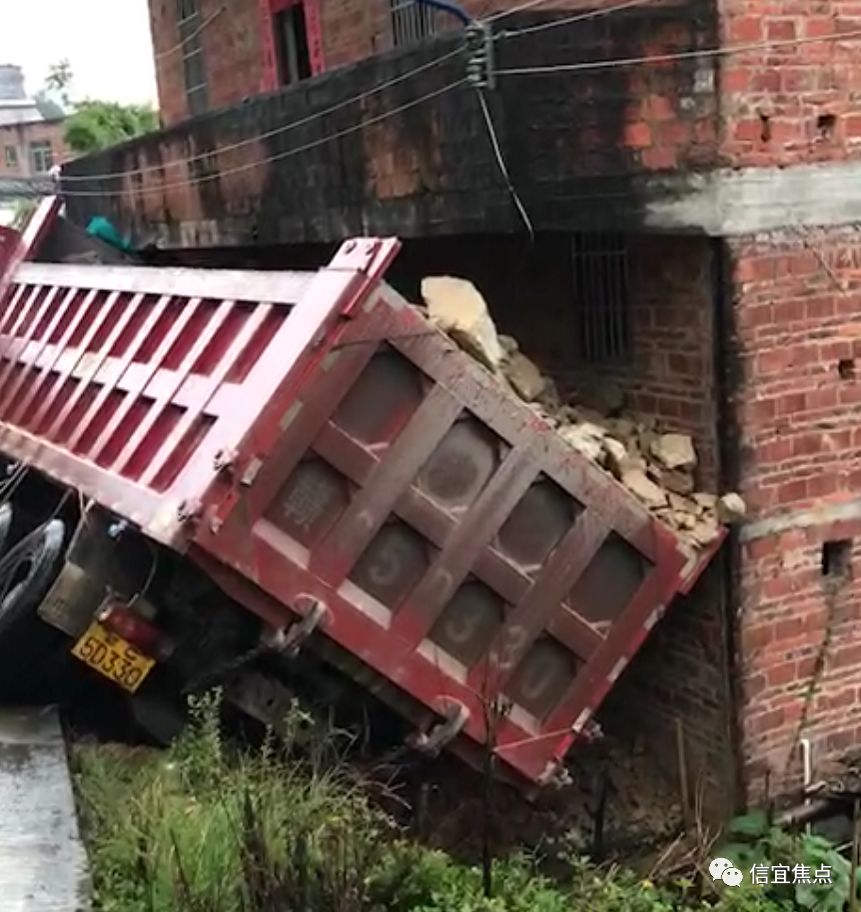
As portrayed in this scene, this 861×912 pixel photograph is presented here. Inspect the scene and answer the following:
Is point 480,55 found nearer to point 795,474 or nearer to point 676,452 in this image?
point 676,452

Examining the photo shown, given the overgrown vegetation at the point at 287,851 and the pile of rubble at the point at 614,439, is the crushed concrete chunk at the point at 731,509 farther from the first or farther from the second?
the overgrown vegetation at the point at 287,851

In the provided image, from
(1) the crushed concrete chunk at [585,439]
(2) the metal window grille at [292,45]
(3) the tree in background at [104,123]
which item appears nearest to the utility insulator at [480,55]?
(1) the crushed concrete chunk at [585,439]

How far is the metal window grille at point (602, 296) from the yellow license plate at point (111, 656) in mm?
2537

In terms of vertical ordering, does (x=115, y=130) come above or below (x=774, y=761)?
above

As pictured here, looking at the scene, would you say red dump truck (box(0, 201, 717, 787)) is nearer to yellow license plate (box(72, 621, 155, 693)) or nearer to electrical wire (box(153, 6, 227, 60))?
yellow license plate (box(72, 621, 155, 693))

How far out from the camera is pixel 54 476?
6105 millimetres

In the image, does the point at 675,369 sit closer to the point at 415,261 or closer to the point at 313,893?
the point at 415,261

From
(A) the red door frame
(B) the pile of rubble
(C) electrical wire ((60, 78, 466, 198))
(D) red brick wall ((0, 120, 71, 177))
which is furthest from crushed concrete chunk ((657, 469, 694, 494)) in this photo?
(D) red brick wall ((0, 120, 71, 177))

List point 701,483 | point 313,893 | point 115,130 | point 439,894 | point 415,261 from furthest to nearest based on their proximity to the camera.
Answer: point 115,130
point 415,261
point 701,483
point 439,894
point 313,893

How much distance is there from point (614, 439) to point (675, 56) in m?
1.62

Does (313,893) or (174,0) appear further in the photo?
(174,0)

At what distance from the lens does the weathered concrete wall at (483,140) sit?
555cm

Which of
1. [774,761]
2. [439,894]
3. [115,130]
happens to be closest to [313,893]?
[439,894]

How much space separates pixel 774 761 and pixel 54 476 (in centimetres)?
342
